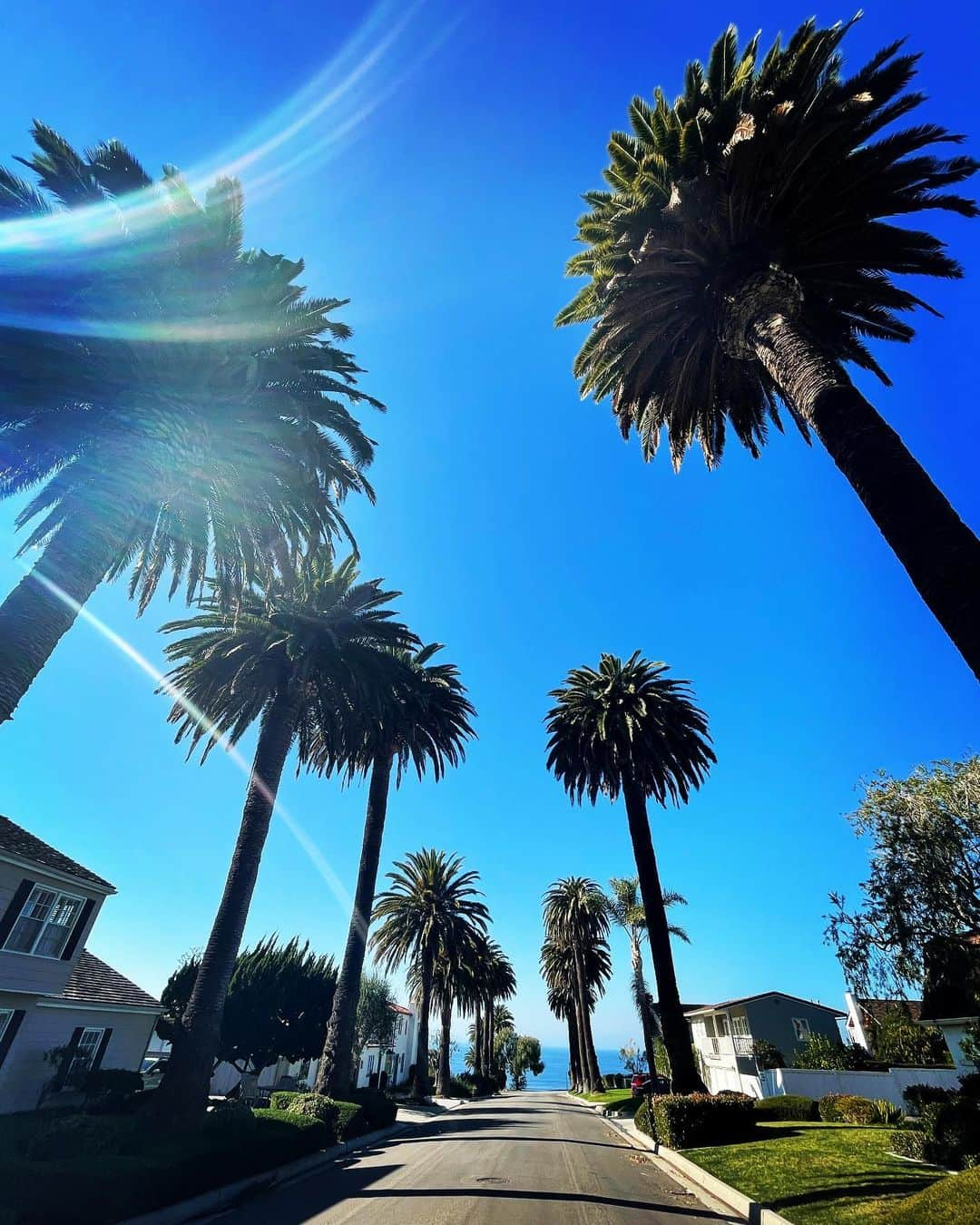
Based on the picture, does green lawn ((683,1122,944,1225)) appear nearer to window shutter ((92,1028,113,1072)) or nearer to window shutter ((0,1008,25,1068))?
window shutter ((0,1008,25,1068))

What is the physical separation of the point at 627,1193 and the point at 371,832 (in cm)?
1680

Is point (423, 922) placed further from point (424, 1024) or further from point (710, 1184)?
point (710, 1184)

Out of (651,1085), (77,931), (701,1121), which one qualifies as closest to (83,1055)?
(77,931)

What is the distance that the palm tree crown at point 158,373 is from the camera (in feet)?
39.8

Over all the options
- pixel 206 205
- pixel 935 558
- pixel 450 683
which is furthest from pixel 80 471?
pixel 450 683

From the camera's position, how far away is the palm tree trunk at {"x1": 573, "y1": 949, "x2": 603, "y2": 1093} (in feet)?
180

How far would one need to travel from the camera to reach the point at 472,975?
167ft

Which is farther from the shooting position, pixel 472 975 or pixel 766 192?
pixel 472 975

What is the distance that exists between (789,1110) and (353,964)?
2114cm

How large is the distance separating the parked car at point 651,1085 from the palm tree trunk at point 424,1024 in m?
14.3

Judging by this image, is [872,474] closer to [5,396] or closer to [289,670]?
[5,396]

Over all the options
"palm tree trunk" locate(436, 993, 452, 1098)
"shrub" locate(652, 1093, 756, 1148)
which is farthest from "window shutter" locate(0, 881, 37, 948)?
"palm tree trunk" locate(436, 993, 452, 1098)

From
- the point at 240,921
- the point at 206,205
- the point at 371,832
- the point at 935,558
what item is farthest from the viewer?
the point at 371,832

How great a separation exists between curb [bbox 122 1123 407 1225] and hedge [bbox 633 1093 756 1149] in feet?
32.7
